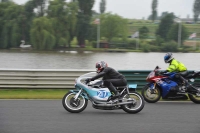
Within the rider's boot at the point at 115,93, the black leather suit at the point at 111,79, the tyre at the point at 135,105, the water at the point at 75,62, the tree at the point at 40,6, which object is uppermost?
the tree at the point at 40,6

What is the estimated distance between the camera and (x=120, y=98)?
976 cm

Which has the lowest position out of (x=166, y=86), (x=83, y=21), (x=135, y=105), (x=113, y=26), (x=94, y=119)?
(x=94, y=119)

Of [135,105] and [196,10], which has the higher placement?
[196,10]

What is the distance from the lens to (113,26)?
67188mm

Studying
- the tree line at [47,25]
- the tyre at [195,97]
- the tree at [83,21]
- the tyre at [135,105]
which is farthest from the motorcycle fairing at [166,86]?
the tree at [83,21]

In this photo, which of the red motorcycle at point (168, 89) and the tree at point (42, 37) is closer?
the red motorcycle at point (168, 89)

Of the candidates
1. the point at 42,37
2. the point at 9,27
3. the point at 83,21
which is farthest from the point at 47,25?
the point at 83,21

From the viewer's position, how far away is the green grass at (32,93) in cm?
1279

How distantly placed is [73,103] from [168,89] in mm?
3569

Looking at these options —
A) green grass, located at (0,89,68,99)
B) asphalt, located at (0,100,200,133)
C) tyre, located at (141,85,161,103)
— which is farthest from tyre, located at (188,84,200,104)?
green grass, located at (0,89,68,99)

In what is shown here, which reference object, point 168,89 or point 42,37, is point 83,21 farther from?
point 168,89

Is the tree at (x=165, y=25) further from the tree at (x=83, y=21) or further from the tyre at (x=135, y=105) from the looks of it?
the tyre at (x=135, y=105)

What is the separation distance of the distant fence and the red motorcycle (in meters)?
2.52

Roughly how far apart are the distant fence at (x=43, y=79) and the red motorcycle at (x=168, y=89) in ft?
8.28
